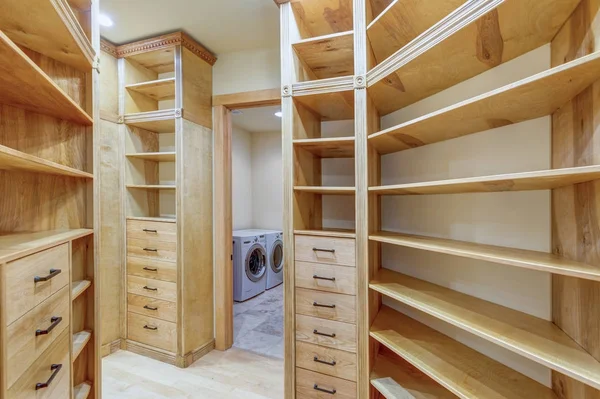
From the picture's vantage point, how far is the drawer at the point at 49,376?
90cm

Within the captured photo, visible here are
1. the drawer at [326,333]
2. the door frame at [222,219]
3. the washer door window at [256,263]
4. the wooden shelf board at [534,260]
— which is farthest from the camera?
the washer door window at [256,263]

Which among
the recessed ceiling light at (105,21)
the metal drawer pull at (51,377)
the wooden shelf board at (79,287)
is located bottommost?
the metal drawer pull at (51,377)

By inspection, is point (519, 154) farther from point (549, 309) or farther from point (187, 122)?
point (187, 122)

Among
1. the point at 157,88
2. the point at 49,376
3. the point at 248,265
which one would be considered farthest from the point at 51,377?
the point at 248,265

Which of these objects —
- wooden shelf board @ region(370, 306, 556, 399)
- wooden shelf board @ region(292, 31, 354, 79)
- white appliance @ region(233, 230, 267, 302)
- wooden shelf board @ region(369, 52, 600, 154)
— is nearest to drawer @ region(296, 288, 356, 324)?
wooden shelf board @ region(370, 306, 556, 399)

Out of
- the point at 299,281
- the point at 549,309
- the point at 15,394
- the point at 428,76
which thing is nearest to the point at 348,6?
the point at 428,76

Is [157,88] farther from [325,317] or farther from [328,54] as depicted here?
[325,317]

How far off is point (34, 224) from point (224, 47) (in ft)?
6.67

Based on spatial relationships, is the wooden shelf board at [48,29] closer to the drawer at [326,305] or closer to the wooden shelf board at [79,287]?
the wooden shelf board at [79,287]

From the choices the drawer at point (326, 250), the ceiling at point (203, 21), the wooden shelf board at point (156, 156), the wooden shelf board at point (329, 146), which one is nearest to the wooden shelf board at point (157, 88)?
the ceiling at point (203, 21)

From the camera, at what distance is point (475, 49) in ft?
3.91

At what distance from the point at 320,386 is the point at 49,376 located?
1355mm

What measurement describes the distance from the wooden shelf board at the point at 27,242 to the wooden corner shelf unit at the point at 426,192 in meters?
1.12

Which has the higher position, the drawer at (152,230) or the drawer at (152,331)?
the drawer at (152,230)
